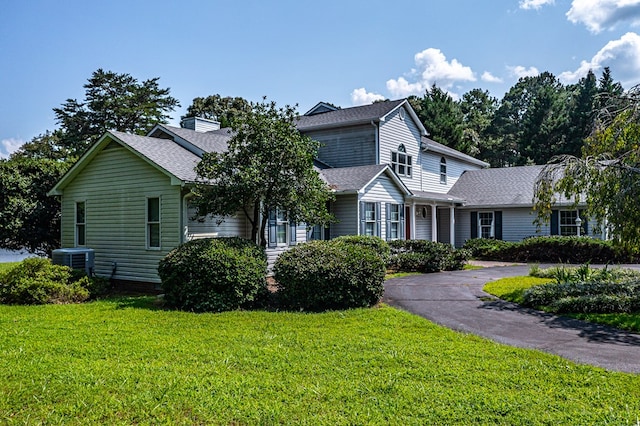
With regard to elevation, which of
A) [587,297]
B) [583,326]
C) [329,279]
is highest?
[329,279]

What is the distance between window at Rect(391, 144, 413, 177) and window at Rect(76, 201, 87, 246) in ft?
47.3

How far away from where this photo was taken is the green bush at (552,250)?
20594 millimetres

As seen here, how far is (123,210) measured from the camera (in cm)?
1470

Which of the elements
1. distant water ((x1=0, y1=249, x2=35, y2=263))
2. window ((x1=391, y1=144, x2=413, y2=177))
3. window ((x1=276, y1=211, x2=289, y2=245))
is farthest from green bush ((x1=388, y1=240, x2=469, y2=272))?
distant water ((x1=0, y1=249, x2=35, y2=263))

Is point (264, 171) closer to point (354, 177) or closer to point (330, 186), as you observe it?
point (330, 186)

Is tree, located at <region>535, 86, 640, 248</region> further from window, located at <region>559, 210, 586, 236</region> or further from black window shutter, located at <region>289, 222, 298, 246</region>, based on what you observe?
window, located at <region>559, 210, 586, 236</region>

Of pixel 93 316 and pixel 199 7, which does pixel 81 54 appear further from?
pixel 93 316

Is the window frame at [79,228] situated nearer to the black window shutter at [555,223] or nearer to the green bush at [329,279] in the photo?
the green bush at [329,279]

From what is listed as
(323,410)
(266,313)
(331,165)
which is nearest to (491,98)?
(331,165)

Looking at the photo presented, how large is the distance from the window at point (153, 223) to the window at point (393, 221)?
10231mm

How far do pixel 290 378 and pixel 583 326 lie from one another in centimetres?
628

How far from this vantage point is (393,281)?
50.1ft

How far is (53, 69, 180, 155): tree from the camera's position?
147ft

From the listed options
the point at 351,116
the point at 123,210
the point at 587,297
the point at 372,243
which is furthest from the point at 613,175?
the point at 351,116
